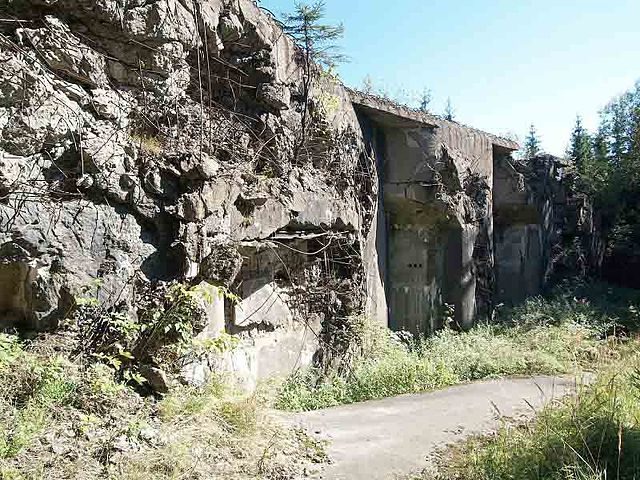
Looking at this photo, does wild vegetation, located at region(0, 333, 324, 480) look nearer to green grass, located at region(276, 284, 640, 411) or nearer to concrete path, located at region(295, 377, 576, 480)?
concrete path, located at region(295, 377, 576, 480)

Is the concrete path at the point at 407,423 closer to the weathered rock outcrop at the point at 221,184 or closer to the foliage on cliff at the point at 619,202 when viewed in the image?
the weathered rock outcrop at the point at 221,184

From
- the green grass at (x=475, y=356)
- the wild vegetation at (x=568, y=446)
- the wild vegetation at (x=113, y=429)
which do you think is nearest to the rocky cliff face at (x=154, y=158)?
the wild vegetation at (x=113, y=429)

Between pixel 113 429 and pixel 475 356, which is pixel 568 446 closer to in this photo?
pixel 113 429

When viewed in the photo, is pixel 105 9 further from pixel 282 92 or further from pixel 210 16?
pixel 282 92

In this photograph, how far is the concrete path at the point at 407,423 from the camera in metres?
3.83

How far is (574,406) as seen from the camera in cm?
408

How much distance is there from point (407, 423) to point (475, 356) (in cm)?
331

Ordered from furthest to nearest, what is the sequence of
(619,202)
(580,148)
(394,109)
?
1. (580,148)
2. (619,202)
3. (394,109)

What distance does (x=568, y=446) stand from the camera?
3449 mm

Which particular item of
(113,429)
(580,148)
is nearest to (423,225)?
(113,429)

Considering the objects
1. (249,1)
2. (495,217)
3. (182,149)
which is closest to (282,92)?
(249,1)

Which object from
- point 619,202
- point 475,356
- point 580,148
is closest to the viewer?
point 475,356

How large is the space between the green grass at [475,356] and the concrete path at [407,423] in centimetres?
54

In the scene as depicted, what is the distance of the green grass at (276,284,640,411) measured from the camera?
6372 mm
